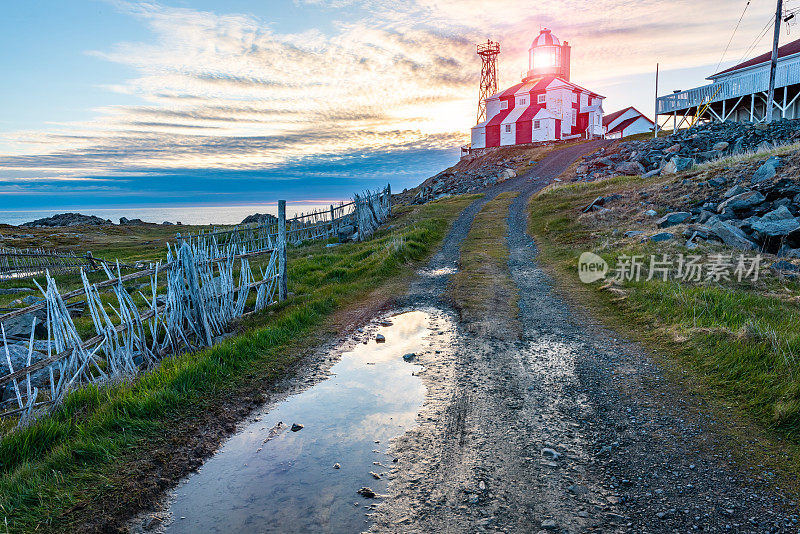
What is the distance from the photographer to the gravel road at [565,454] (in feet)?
10.8

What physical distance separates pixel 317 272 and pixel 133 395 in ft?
26.4

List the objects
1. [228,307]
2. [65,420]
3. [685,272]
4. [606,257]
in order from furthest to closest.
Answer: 1. [606,257]
2. [685,272]
3. [228,307]
4. [65,420]

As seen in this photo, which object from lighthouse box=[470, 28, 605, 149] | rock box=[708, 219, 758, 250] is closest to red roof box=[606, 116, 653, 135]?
lighthouse box=[470, 28, 605, 149]

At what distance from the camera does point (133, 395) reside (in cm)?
514

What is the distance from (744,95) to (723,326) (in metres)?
33.7

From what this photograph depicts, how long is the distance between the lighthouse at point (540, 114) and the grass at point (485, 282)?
35.8 m

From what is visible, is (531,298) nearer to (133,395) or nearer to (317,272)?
(317,272)

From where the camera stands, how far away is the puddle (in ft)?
11.5

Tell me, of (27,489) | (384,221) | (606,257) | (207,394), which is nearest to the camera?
(27,489)

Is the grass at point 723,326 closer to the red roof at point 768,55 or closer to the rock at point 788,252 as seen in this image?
the rock at point 788,252

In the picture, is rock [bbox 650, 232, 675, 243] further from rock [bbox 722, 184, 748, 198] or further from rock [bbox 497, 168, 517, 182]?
rock [bbox 497, 168, 517, 182]

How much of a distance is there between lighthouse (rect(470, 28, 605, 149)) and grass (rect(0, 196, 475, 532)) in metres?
47.8

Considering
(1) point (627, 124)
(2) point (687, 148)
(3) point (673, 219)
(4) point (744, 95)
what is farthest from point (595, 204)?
(1) point (627, 124)

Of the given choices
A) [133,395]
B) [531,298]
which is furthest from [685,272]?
[133,395]
